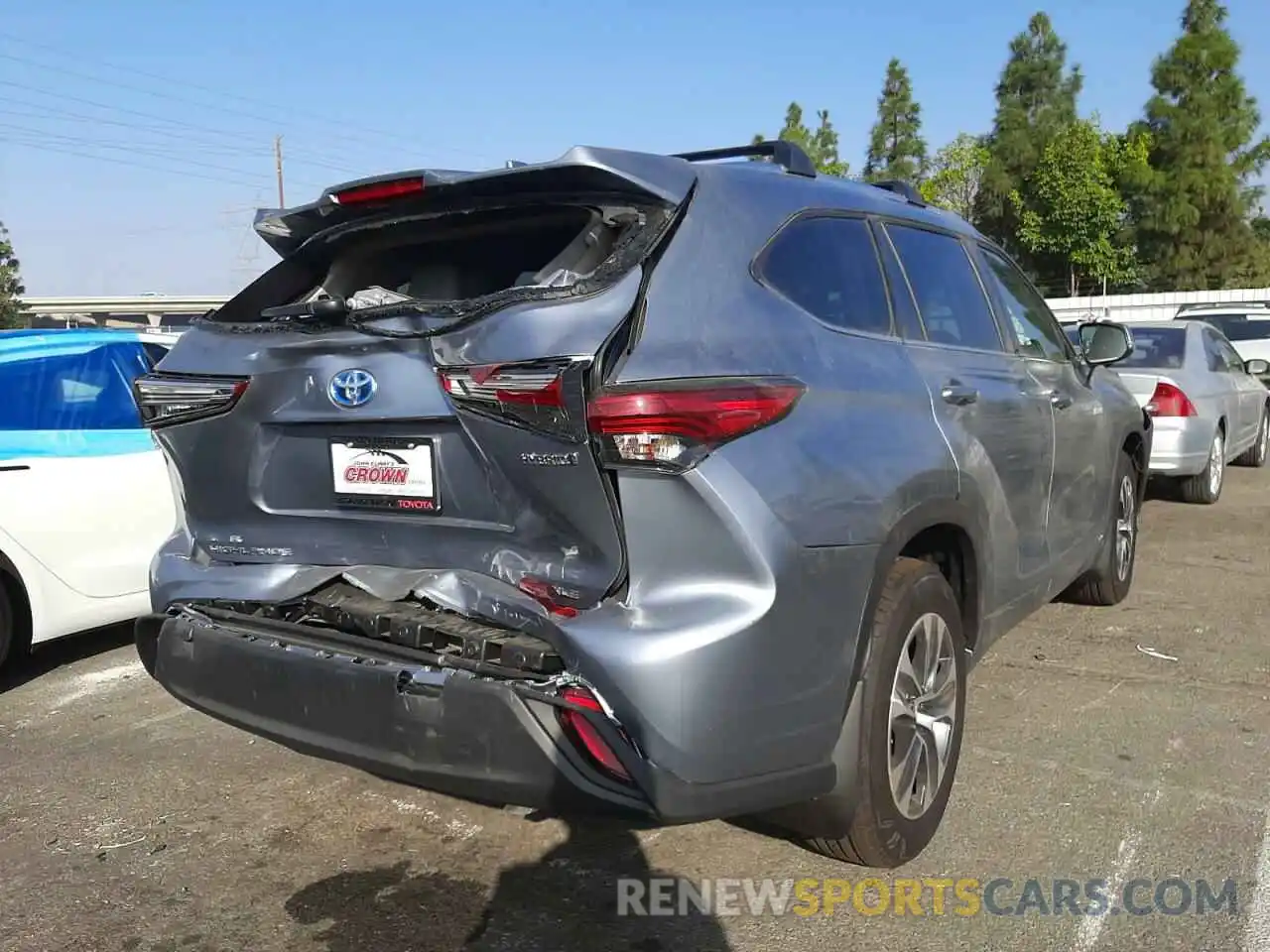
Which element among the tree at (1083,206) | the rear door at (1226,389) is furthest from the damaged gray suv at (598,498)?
the tree at (1083,206)

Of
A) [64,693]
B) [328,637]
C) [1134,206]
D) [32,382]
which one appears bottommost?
[64,693]

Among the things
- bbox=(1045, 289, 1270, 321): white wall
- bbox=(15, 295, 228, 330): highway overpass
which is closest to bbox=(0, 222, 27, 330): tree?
bbox=(15, 295, 228, 330): highway overpass

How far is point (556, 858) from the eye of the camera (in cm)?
323

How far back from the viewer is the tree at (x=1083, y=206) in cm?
5128

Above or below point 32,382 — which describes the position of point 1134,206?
above

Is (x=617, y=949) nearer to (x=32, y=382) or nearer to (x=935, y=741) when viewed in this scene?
(x=935, y=741)

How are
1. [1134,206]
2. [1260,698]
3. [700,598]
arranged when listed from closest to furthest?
[700,598] → [1260,698] → [1134,206]

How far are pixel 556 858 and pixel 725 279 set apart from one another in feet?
5.76

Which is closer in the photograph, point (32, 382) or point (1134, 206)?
point (32, 382)

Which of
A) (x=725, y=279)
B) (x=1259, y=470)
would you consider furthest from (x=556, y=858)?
(x=1259, y=470)

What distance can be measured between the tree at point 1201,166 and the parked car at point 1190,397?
151ft

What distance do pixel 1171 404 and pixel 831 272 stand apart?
6365 millimetres

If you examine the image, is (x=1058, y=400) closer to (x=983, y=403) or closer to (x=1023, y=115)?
(x=983, y=403)

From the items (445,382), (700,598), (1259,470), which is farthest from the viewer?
(1259,470)
